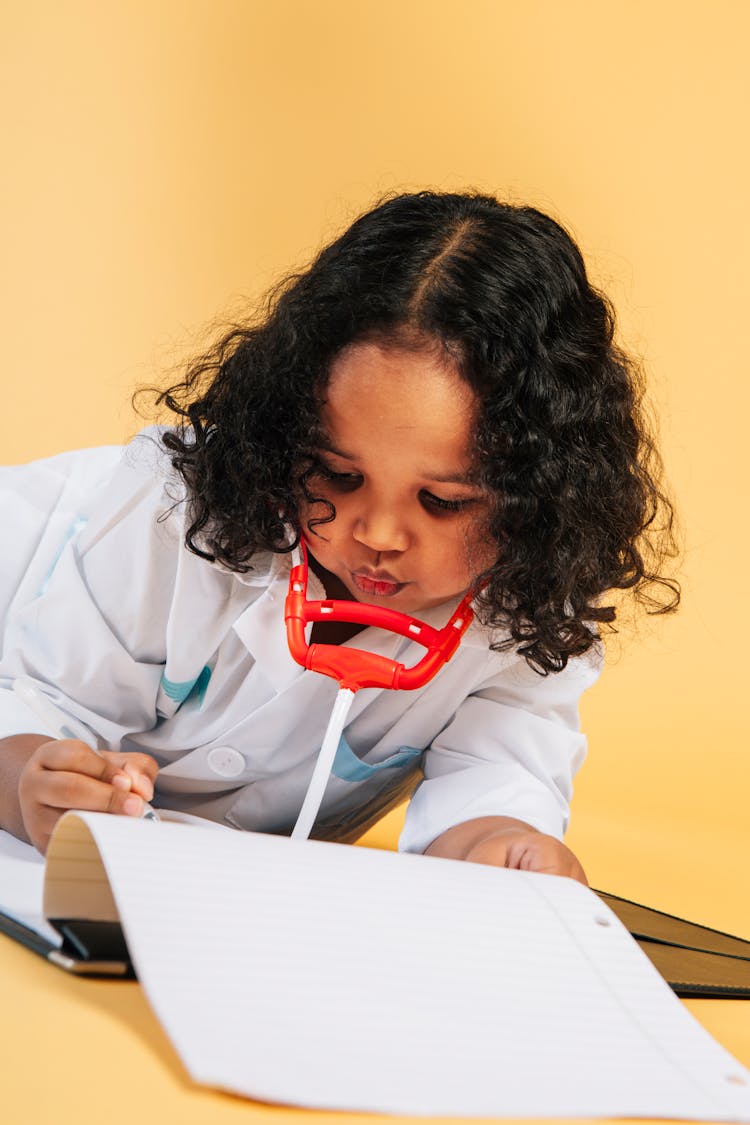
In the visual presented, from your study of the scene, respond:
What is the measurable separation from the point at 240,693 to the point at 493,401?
0.36 meters

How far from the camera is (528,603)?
115 cm

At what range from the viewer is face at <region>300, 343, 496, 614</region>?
1004 millimetres

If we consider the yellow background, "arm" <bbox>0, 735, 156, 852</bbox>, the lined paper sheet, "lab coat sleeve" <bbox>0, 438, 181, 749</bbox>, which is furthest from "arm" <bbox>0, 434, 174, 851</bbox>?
the yellow background

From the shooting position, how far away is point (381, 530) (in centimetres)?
101

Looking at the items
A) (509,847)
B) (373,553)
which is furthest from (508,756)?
(373,553)

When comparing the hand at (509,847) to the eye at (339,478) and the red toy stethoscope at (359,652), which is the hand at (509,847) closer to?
the red toy stethoscope at (359,652)

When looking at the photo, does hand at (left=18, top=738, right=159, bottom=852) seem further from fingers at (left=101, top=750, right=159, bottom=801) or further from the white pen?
the white pen

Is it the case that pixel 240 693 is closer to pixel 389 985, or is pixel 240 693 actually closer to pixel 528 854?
pixel 528 854

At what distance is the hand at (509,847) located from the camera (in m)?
1.03

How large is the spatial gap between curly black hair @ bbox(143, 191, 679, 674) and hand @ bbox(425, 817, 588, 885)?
0.49 feet

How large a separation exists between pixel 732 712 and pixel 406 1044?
1.57 meters

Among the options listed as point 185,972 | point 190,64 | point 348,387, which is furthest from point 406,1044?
point 190,64

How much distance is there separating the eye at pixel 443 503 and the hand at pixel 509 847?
251mm

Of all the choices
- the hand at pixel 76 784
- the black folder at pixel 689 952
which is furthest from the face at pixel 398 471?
the black folder at pixel 689 952
